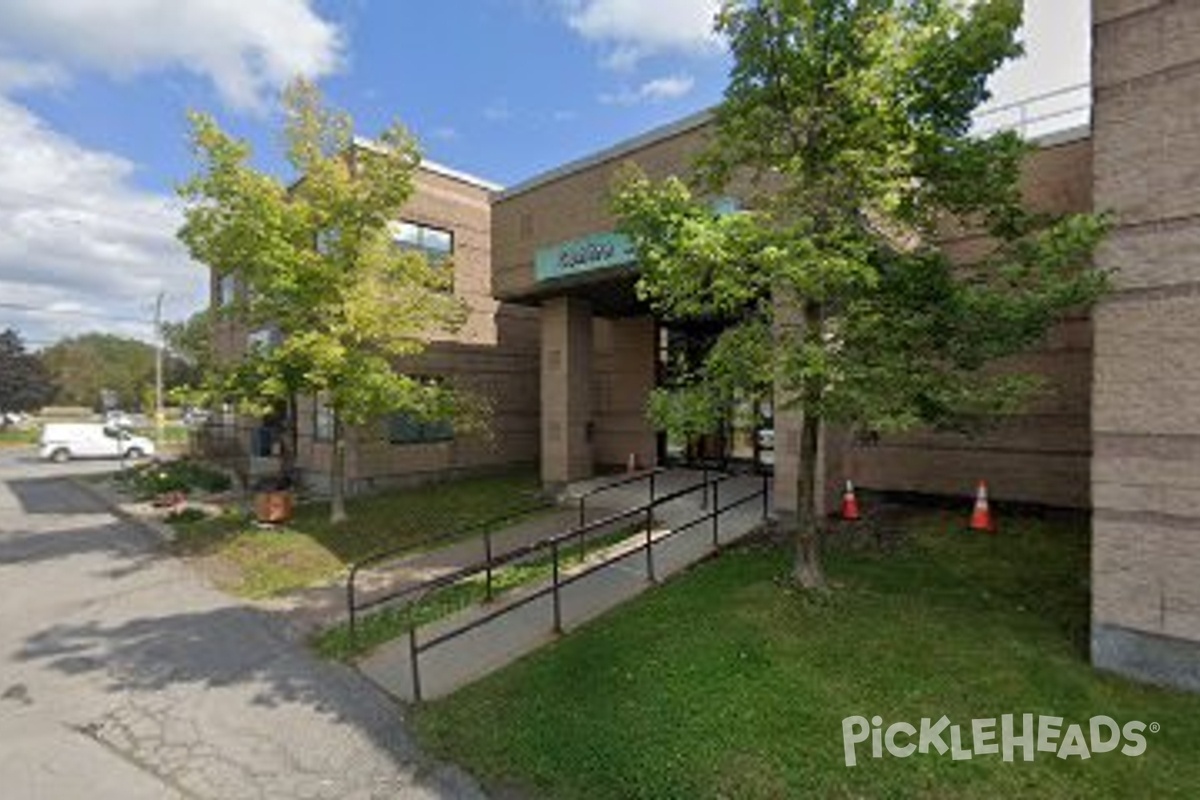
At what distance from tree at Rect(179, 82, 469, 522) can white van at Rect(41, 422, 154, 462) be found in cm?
2525

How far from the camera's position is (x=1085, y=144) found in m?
9.85

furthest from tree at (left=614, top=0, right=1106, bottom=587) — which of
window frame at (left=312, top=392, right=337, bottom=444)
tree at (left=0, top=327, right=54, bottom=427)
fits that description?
tree at (left=0, top=327, right=54, bottom=427)

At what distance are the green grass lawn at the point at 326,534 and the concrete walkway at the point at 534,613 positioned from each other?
201cm

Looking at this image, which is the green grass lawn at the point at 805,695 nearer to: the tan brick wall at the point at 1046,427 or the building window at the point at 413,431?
the tan brick wall at the point at 1046,427

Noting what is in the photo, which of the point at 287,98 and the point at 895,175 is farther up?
the point at 287,98

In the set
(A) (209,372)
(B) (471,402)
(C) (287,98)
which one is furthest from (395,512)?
(C) (287,98)

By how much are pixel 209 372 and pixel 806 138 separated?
1267 cm

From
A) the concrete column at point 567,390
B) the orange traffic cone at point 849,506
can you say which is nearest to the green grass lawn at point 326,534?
the concrete column at point 567,390

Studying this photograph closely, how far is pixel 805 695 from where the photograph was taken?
585 centimetres

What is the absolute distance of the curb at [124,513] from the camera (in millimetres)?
15245

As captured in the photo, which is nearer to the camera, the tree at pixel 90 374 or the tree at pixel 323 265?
the tree at pixel 323 265

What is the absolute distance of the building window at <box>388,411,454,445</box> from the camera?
1853 cm

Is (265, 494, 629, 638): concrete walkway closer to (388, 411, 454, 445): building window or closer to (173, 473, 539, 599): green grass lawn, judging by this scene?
A: (173, 473, 539, 599): green grass lawn

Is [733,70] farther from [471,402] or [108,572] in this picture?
[108,572]
